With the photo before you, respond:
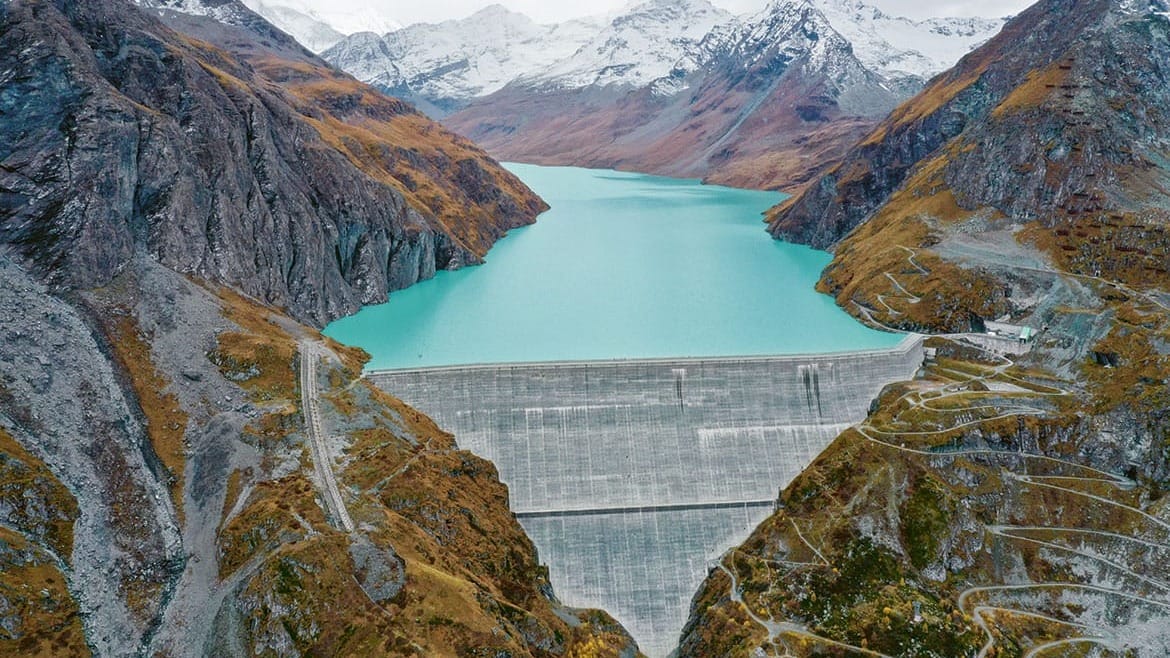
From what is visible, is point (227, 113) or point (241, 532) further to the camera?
point (227, 113)

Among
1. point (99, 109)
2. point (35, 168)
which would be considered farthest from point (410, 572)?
point (99, 109)

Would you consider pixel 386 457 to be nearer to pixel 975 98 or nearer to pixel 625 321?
pixel 625 321

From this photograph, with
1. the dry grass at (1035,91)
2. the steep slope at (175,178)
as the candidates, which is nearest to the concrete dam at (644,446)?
the steep slope at (175,178)

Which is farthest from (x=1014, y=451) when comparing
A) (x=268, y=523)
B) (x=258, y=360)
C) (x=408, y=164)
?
(x=408, y=164)

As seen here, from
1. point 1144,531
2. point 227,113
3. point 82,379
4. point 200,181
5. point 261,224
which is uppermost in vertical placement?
point 227,113

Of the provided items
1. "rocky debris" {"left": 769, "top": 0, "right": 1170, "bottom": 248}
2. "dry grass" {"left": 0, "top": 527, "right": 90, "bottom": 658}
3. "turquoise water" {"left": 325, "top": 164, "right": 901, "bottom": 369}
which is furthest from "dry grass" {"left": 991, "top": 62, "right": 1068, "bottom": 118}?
"dry grass" {"left": 0, "top": 527, "right": 90, "bottom": 658}
